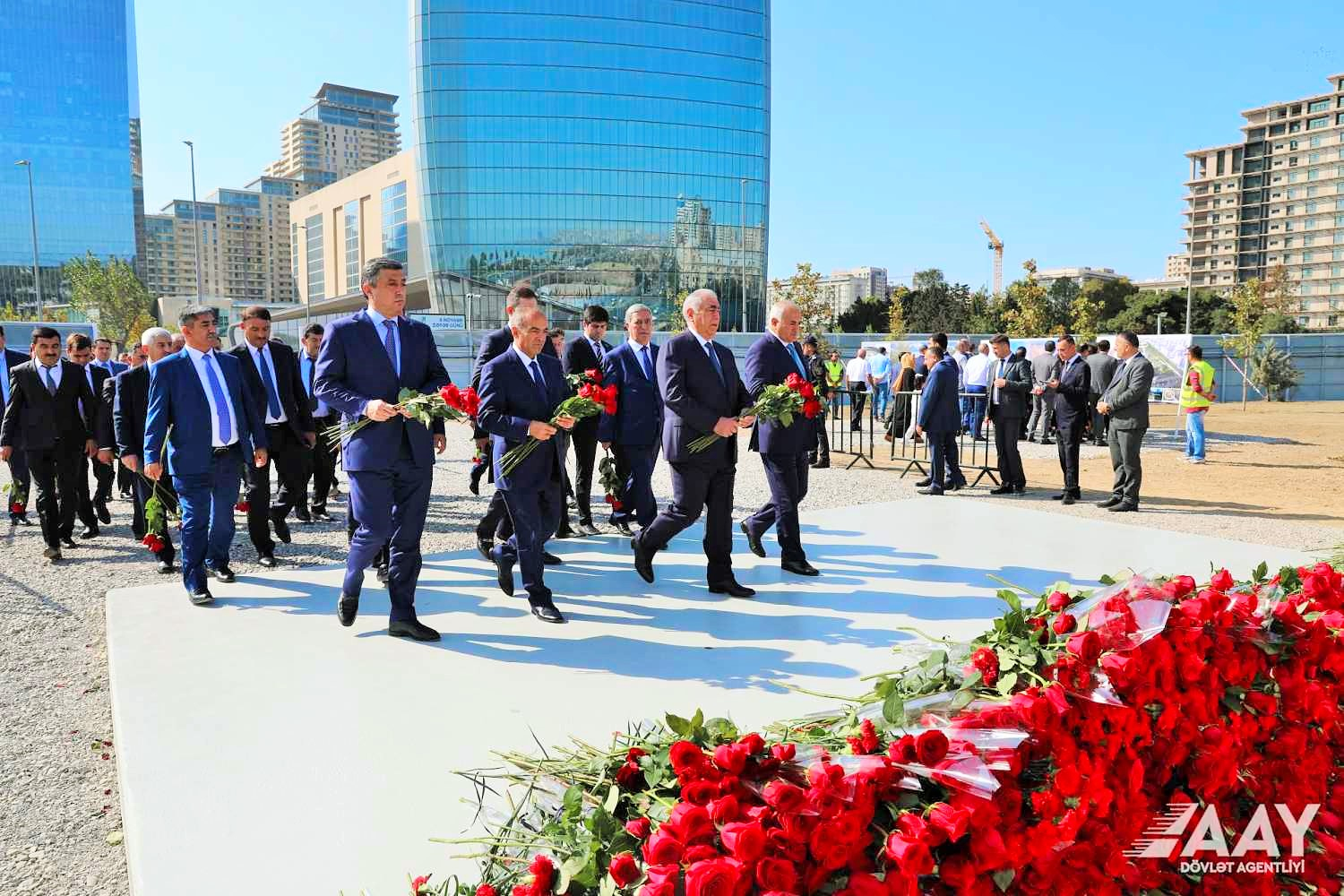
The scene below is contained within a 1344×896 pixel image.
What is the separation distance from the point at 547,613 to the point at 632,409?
9.00 feet

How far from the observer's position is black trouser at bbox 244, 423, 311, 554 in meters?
7.52

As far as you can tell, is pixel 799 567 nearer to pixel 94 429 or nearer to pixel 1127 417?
pixel 1127 417

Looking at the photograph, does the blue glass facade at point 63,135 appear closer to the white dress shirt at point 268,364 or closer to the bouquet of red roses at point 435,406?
the white dress shirt at point 268,364

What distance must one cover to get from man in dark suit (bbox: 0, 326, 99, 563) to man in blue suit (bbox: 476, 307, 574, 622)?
16.8 ft

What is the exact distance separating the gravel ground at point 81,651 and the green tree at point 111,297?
49.7 m

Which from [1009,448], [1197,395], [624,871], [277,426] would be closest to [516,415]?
[277,426]

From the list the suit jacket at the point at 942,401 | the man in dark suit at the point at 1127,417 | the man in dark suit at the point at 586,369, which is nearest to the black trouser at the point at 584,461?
the man in dark suit at the point at 586,369

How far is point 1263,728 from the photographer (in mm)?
2189

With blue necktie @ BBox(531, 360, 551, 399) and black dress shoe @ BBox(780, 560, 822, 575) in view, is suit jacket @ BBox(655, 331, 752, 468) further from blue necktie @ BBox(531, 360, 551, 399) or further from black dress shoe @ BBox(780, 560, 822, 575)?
black dress shoe @ BBox(780, 560, 822, 575)

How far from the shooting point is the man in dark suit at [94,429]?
28.2 ft

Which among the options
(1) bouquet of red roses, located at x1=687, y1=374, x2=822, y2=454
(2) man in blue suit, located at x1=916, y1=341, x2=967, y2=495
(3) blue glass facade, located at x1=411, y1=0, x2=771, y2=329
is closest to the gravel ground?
(2) man in blue suit, located at x1=916, y1=341, x2=967, y2=495

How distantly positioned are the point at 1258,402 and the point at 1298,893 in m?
34.6

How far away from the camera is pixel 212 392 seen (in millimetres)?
6469

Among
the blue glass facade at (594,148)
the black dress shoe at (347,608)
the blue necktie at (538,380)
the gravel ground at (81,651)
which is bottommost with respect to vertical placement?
the gravel ground at (81,651)
